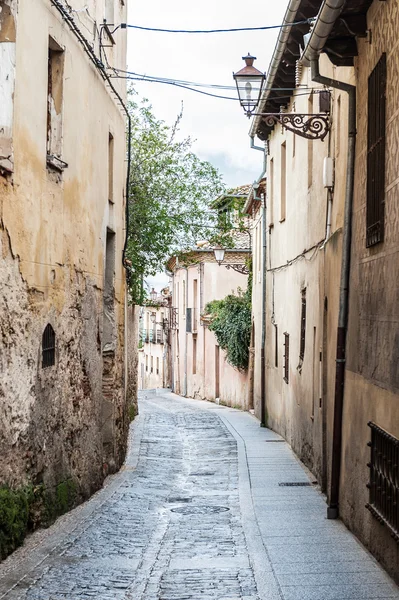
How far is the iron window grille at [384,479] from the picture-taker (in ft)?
23.5

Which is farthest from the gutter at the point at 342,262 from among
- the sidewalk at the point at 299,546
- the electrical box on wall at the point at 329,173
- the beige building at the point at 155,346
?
the beige building at the point at 155,346

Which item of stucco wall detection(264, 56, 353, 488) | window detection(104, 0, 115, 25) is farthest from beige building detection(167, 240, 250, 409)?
window detection(104, 0, 115, 25)

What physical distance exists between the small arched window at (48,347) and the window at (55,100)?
6.11 feet

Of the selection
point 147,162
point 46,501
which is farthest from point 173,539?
point 147,162

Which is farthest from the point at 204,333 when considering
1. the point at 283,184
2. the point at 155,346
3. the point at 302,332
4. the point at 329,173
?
the point at 329,173

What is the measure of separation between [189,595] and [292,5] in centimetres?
880

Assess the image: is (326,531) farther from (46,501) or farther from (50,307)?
(50,307)

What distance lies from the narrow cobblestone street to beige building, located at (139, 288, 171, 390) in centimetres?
3644

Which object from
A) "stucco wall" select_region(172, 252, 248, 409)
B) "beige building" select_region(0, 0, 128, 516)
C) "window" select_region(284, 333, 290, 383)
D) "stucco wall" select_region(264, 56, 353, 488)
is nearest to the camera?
"beige building" select_region(0, 0, 128, 516)

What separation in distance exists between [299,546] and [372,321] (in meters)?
2.30

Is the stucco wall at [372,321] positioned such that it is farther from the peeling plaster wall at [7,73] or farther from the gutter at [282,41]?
the gutter at [282,41]

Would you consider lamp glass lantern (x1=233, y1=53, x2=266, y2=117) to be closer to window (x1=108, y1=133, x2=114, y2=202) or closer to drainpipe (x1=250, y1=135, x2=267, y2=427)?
window (x1=108, y1=133, x2=114, y2=202)

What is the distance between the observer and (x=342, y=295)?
978 cm

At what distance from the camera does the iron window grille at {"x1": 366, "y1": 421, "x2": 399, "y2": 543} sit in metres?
7.17
